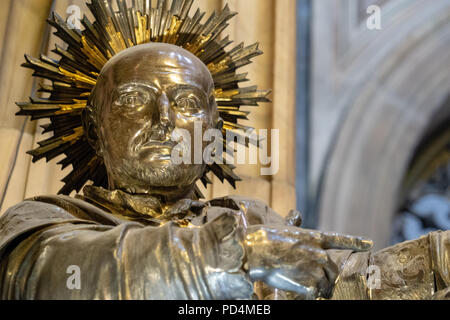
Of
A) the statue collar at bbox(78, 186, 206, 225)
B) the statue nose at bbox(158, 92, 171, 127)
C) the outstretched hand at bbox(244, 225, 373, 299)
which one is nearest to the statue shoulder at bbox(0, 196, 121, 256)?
the statue collar at bbox(78, 186, 206, 225)

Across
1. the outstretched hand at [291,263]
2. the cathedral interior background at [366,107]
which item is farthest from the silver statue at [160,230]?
the cathedral interior background at [366,107]

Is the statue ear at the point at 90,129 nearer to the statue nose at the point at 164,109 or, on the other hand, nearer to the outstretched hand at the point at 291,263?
the statue nose at the point at 164,109

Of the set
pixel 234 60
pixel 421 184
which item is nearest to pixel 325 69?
pixel 421 184

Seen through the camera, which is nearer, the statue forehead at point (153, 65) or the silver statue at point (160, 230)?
the silver statue at point (160, 230)

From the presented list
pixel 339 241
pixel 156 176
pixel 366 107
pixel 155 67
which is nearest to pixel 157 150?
pixel 156 176

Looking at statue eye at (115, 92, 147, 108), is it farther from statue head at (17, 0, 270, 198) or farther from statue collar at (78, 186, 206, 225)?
statue collar at (78, 186, 206, 225)

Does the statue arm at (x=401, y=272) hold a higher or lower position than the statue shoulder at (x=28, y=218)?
lower

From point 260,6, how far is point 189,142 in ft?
4.14

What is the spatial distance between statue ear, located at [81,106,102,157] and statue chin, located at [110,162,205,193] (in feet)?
0.50

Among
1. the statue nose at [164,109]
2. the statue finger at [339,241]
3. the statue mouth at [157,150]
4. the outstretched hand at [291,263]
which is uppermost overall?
the statue nose at [164,109]

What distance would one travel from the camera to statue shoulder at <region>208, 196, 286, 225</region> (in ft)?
6.13

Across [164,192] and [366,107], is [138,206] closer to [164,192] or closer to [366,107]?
[164,192]

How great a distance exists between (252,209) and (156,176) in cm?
22

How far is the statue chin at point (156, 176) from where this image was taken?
5.95 ft
